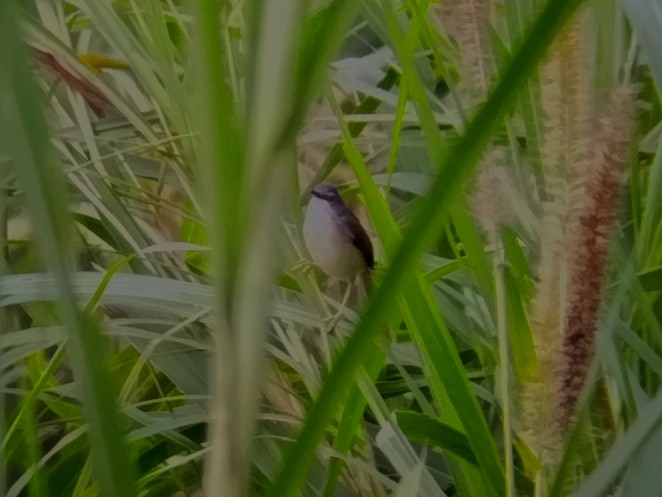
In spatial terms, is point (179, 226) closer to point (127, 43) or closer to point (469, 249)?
point (127, 43)

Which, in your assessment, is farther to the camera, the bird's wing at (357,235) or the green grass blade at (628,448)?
the bird's wing at (357,235)

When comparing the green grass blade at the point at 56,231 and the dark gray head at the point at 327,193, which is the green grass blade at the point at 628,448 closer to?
the green grass blade at the point at 56,231

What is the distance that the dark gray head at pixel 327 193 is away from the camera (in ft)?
1.48

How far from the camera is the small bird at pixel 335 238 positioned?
1.38 feet

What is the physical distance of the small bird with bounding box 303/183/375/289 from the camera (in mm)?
421

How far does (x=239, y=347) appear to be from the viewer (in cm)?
16

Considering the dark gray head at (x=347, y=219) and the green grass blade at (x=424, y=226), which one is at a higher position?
the green grass blade at (x=424, y=226)

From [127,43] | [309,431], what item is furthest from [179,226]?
[309,431]

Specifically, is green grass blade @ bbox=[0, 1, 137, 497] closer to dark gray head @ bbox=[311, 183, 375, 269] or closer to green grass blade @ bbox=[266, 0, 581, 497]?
green grass blade @ bbox=[266, 0, 581, 497]

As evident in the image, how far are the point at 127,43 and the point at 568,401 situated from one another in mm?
306

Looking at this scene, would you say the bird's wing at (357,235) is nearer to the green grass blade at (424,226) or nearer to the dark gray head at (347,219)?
the dark gray head at (347,219)

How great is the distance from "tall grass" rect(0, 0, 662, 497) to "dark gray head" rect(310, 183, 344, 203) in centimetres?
1

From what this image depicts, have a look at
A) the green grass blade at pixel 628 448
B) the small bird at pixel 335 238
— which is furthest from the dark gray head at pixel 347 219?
the green grass blade at pixel 628 448

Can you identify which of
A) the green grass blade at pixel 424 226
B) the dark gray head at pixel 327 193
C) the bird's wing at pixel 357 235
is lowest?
the bird's wing at pixel 357 235
